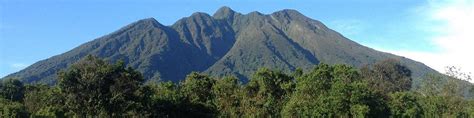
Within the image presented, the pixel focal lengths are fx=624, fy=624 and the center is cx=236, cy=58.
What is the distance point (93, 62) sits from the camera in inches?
1938

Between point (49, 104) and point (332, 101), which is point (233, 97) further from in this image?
point (49, 104)

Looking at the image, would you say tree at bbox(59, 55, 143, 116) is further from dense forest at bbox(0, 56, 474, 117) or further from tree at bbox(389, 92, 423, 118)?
tree at bbox(389, 92, 423, 118)

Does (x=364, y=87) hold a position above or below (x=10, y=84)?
below

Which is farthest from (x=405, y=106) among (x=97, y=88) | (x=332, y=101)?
(x=97, y=88)

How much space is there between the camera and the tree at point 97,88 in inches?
1876

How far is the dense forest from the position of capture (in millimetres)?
48031

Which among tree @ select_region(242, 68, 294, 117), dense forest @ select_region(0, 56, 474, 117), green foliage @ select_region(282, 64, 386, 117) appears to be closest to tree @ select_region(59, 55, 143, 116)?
dense forest @ select_region(0, 56, 474, 117)

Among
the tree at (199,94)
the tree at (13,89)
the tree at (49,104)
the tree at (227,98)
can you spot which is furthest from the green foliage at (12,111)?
the tree at (13,89)

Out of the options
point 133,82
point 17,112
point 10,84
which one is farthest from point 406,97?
point 10,84

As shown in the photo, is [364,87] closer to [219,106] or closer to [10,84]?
[219,106]

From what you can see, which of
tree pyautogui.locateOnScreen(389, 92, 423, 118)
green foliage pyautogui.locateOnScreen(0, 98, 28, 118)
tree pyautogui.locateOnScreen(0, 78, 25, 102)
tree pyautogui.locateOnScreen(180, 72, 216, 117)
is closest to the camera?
green foliage pyautogui.locateOnScreen(0, 98, 28, 118)

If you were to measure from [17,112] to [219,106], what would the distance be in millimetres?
18878

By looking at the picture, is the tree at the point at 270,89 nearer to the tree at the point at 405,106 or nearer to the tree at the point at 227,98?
the tree at the point at 227,98

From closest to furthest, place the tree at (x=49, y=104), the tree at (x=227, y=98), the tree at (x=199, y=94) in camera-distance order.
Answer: the tree at (x=49, y=104) < the tree at (x=227, y=98) < the tree at (x=199, y=94)
